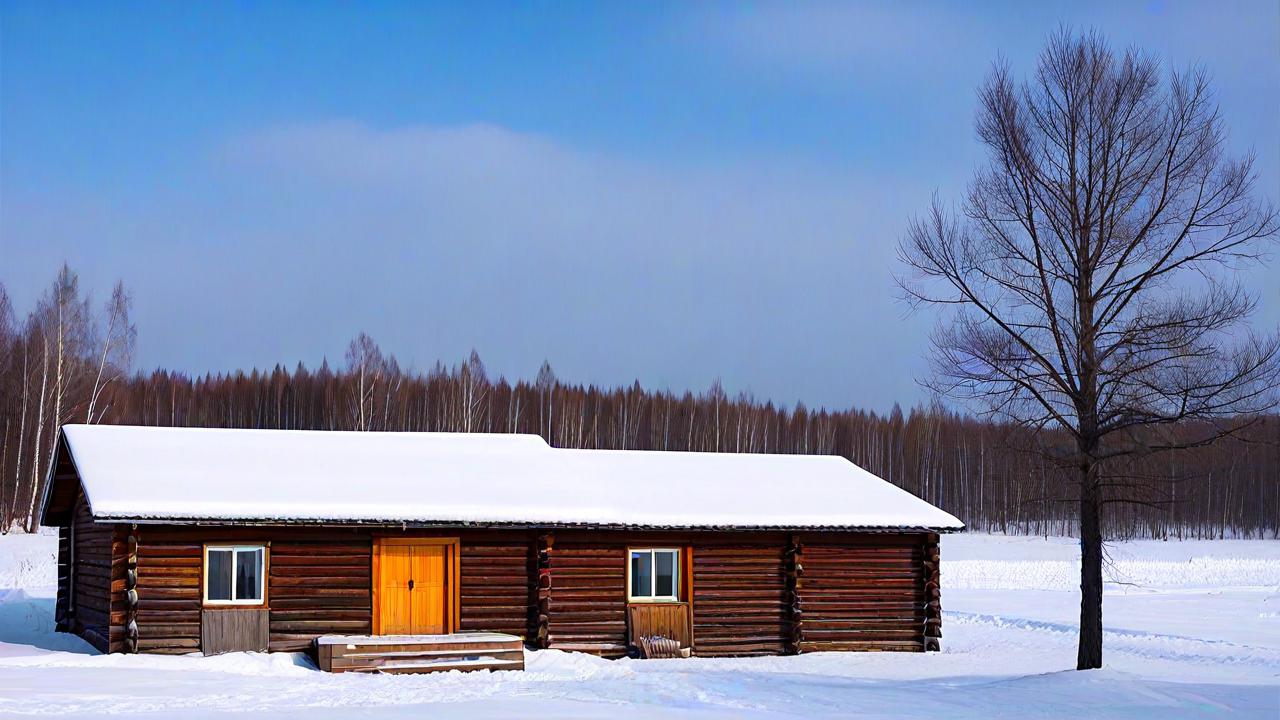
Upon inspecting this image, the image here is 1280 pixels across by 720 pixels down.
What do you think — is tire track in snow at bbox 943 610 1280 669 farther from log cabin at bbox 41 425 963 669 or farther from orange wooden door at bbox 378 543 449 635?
orange wooden door at bbox 378 543 449 635

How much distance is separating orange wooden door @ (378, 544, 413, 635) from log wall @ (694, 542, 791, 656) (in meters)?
5.64

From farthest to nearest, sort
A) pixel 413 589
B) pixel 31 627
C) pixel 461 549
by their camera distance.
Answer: pixel 31 627
pixel 461 549
pixel 413 589

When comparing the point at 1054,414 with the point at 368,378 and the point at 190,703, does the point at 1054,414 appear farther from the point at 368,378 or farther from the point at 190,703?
the point at 368,378

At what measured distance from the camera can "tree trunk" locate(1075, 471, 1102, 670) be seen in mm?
19969

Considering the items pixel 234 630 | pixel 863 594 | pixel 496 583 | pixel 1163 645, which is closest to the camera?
pixel 234 630

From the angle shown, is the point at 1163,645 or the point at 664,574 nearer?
the point at 664,574

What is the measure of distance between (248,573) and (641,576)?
7.39m

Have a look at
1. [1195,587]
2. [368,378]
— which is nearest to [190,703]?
[1195,587]

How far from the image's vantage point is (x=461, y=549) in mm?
24172

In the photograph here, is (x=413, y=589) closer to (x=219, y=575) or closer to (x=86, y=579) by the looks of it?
(x=219, y=575)

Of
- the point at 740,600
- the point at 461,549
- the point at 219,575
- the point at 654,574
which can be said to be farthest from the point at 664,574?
the point at 219,575

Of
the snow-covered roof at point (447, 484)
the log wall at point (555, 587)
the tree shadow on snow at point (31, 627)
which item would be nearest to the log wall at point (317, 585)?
the log wall at point (555, 587)

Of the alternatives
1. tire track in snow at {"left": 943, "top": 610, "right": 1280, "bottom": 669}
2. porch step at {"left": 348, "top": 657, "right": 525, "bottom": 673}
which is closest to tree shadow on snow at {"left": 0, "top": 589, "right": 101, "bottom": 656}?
porch step at {"left": 348, "top": 657, "right": 525, "bottom": 673}

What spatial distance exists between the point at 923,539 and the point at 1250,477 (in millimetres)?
78603
